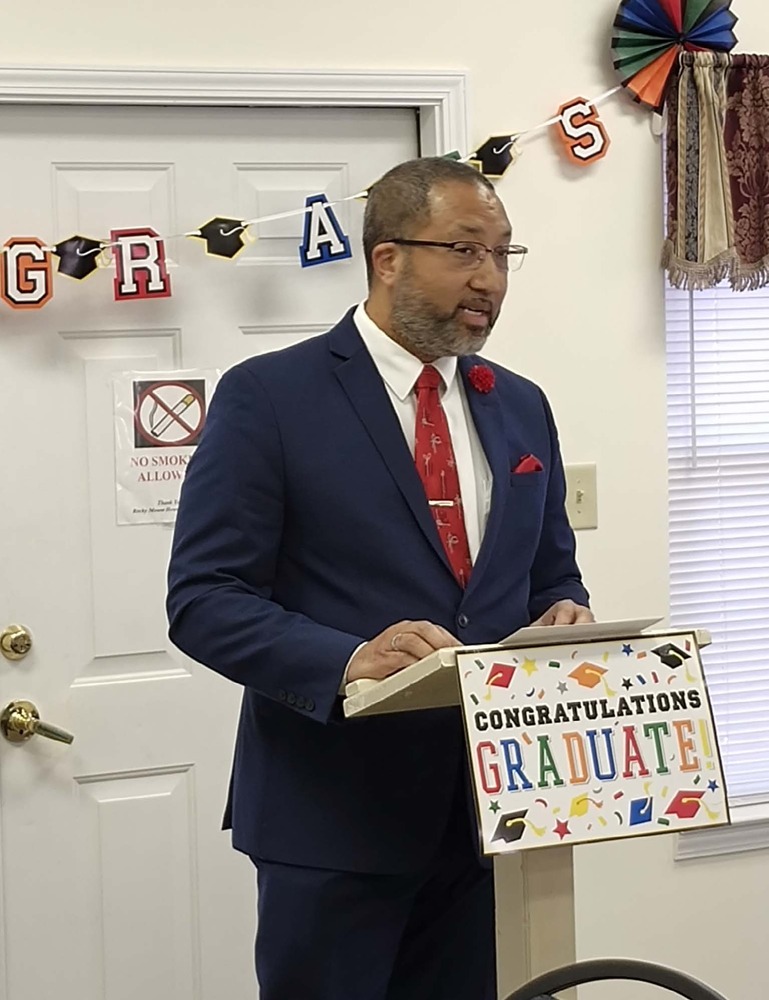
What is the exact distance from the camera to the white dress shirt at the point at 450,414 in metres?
1.65

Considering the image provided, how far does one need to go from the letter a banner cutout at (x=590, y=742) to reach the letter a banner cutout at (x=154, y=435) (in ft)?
4.08

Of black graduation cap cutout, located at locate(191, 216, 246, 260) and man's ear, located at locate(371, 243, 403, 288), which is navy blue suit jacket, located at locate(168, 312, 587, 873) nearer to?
man's ear, located at locate(371, 243, 403, 288)

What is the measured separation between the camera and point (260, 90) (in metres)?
2.29

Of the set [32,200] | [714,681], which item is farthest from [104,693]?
[714,681]

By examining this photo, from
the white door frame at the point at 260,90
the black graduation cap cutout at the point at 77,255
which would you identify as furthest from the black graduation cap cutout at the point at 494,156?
the black graduation cap cutout at the point at 77,255

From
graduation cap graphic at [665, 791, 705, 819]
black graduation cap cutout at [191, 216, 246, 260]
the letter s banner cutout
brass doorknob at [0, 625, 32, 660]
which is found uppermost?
the letter s banner cutout

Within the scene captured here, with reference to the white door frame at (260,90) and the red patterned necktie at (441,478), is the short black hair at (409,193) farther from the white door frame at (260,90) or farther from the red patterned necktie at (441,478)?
the white door frame at (260,90)

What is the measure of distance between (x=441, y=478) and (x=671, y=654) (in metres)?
0.45

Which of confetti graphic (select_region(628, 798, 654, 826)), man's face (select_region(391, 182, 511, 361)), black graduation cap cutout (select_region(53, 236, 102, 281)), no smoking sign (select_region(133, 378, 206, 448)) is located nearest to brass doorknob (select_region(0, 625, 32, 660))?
no smoking sign (select_region(133, 378, 206, 448))

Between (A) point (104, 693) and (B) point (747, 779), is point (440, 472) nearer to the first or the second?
(A) point (104, 693)

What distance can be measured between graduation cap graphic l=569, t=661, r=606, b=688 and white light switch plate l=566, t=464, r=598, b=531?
1.28 m

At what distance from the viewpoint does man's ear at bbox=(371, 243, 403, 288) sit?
168cm

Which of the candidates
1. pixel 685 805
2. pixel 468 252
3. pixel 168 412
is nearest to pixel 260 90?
pixel 168 412

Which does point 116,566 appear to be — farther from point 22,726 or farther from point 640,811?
point 640,811
